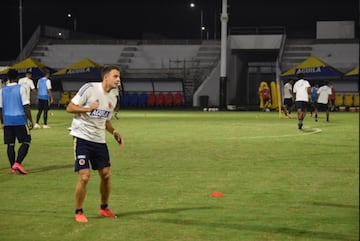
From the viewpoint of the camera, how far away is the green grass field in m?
7.27

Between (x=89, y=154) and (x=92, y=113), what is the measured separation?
0.50 m

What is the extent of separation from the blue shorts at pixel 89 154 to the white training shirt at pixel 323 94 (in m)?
23.7

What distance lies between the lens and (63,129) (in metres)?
24.0

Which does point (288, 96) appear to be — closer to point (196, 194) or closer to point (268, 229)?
point (196, 194)

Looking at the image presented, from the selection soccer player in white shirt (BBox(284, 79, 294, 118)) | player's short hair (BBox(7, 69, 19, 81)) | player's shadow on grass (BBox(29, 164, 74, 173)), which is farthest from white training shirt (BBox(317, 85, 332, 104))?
player's short hair (BBox(7, 69, 19, 81))

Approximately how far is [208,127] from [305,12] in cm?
4854

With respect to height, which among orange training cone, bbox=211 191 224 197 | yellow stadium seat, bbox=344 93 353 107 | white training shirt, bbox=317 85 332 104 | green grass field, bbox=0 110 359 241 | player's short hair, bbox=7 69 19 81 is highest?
player's short hair, bbox=7 69 19 81

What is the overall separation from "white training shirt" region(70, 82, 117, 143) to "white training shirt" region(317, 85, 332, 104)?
23605mm

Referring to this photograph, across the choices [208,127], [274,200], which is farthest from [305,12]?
[274,200]

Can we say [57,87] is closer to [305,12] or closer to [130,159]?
[305,12]

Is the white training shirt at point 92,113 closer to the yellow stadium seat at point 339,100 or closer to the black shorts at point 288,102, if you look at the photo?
the black shorts at point 288,102

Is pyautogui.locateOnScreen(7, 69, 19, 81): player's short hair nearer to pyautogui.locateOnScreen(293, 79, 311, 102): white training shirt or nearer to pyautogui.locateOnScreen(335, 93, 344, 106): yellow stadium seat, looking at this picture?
pyautogui.locateOnScreen(293, 79, 311, 102): white training shirt

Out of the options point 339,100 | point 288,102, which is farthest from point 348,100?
point 288,102

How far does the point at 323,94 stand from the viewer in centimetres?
3100
